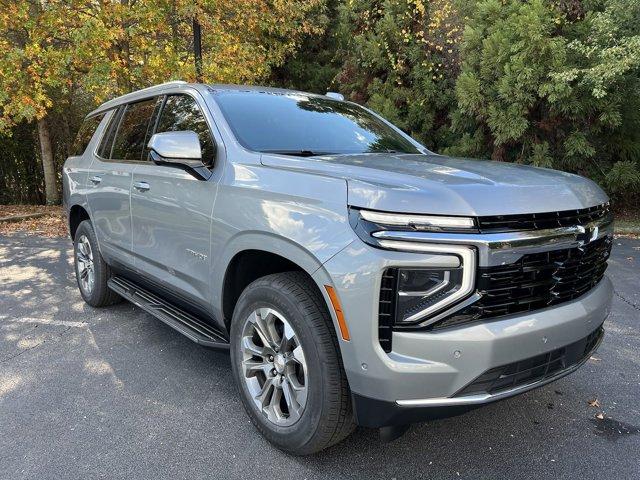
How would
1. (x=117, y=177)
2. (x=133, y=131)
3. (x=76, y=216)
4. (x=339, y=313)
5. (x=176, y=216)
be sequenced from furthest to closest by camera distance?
(x=76, y=216), (x=133, y=131), (x=117, y=177), (x=176, y=216), (x=339, y=313)

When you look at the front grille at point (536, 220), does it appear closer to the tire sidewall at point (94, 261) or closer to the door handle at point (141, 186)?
the door handle at point (141, 186)

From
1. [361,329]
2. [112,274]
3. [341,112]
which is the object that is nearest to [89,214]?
[112,274]

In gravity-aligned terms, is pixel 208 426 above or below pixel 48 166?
above

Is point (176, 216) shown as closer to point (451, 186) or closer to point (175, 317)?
point (175, 317)

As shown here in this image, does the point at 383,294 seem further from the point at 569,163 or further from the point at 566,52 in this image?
the point at 569,163

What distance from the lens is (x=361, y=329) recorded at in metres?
2.04

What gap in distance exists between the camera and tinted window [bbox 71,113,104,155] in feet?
16.4

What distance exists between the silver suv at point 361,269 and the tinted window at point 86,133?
6.58 ft

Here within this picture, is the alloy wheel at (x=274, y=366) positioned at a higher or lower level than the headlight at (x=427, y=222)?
lower

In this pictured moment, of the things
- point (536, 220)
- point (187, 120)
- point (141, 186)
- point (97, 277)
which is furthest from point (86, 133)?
point (536, 220)

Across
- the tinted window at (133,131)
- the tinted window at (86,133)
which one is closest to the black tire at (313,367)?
the tinted window at (133,131)

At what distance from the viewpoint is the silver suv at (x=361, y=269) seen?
200 cm

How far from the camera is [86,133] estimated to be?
518cm

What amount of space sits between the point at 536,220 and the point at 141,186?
2662mm
